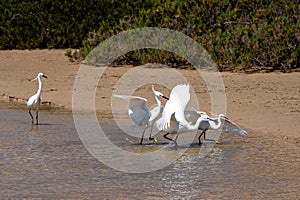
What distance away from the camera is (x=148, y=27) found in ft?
63.3

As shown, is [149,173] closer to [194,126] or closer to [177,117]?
[177,117]

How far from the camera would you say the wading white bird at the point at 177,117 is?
389 inches

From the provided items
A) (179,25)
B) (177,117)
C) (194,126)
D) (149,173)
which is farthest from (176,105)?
(179,25)

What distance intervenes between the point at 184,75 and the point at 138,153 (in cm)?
710

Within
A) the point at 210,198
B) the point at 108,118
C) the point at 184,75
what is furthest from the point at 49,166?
the point at 184,75

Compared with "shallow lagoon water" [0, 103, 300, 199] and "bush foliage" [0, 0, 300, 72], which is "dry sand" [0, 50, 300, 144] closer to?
"bush foliage" [0, 0, 300, 72]

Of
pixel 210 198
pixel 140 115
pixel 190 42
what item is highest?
pixel 190 42

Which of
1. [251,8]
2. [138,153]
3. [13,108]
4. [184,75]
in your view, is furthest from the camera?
[251,8]

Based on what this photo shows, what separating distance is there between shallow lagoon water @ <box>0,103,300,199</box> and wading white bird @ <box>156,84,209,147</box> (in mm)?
326

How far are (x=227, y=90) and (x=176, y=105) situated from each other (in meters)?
4.92

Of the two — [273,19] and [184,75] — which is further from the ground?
[273,19]

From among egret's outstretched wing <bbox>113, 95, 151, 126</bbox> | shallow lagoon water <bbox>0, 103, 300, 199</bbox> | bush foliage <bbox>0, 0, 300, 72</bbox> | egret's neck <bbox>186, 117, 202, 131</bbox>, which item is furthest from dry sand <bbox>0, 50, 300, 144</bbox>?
egret's outstretched wing <bbox>113, 95, 151, 126</bbox>

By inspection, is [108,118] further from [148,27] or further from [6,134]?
[148,27]

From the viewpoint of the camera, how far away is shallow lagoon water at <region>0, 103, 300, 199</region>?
769cm
